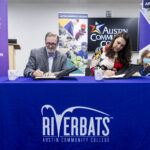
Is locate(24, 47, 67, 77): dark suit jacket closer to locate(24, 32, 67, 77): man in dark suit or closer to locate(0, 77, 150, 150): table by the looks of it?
locate(24, 32, 67, 77): man in dark suit

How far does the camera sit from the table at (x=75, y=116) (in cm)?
123

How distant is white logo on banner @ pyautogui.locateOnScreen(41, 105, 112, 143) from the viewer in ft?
4.07

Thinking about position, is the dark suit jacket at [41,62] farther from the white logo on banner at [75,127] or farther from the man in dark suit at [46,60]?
the white logo on banner at [75,127]

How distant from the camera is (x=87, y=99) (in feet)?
4.06

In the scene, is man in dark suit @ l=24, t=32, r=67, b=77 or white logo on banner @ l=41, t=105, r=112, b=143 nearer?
white logo on banner @ l=41, t=105, r=112, b=143

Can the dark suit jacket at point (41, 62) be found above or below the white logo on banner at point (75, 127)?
above

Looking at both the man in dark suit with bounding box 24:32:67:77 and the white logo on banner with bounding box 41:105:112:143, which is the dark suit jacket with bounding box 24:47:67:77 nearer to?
the man in dark suit with bounding box 24:32:67:77

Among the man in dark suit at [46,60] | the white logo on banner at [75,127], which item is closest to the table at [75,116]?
the white logo on banner at [75,127]

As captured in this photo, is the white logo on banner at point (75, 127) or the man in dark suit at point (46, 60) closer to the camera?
the white logo on banner at point (75, 127)

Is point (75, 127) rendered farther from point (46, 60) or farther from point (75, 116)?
point (46, 60)

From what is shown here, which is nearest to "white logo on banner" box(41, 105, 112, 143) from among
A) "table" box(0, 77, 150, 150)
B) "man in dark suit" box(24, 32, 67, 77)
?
"table" box(0, 77, 150, 150)

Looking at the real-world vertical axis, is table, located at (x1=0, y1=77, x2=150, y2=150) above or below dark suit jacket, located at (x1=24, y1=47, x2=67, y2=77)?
below

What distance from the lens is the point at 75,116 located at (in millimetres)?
1246

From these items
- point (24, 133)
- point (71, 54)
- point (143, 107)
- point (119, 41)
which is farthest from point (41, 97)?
point (71, 54)
